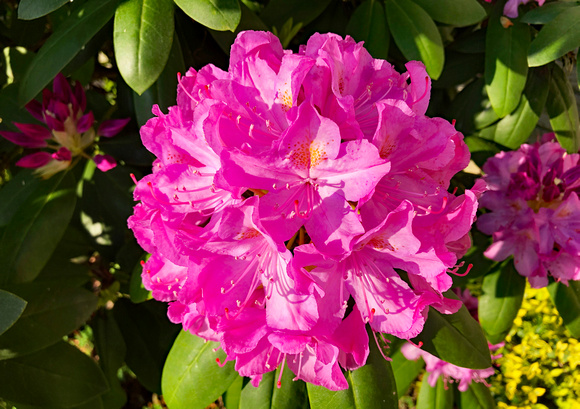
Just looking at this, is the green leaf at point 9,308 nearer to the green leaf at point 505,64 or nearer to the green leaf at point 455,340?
the green leaf at point 455,340

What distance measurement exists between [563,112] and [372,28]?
641 millimetres

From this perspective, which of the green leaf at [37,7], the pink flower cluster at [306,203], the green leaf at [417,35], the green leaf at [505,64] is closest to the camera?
the pink flower cluster at [306,203]

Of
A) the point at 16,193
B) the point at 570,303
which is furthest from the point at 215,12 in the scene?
the point at 570,303

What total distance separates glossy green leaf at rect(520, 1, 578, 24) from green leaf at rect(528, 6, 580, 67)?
0.03 m

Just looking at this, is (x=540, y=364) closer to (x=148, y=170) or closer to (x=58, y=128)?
(x=148, y=170)

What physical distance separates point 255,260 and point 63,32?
621 millimetres

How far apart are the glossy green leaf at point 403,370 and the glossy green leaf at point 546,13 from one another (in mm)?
1012

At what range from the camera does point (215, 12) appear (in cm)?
83

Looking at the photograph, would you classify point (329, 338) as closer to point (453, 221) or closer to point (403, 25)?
point (453, 221)

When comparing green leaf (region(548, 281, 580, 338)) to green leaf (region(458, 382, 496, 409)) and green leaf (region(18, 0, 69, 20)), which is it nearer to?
green leaf (region(458, 382, 496, 409))

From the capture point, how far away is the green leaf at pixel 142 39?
828 millimetres

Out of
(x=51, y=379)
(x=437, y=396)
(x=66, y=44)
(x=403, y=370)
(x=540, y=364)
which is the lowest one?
(x=540, y=364)

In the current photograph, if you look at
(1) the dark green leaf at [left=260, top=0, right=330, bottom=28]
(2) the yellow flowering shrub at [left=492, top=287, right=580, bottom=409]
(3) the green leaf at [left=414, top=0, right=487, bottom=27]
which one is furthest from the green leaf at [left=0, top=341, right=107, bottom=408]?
(2) the yellow flowering shrub at [left=492, top=287, right=580, bottom=409]

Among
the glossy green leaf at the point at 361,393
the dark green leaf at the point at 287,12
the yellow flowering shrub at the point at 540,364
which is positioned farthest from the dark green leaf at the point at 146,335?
the yellow flowering shrub at the point at 540,364
